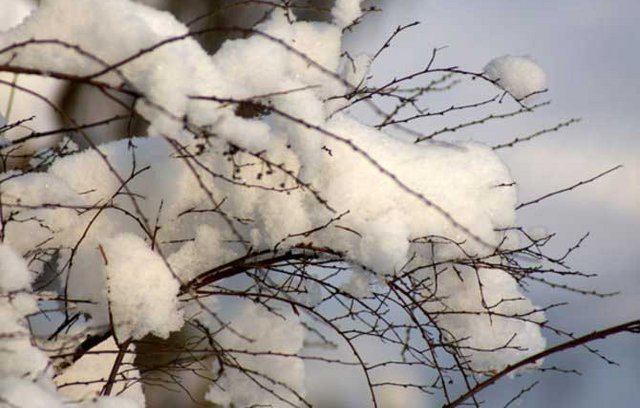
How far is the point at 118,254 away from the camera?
2008 millimetres

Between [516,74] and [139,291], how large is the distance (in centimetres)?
110

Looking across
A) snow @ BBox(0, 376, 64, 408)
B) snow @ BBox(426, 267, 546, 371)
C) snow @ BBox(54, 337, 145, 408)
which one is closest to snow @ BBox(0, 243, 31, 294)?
snow @ BBox(0, 376, 64, 408)

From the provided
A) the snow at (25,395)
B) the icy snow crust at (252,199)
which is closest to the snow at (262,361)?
the icy snow crust at (252,199)

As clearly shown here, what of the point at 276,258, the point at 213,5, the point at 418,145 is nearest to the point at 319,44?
the point at 418,145

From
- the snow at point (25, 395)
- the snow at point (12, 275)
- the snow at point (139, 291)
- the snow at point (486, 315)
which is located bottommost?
the snow at point (25, 395)

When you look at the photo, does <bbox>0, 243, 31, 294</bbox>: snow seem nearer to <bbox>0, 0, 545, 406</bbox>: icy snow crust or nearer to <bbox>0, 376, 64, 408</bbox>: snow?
<bbox>0, 0, 545, 406</bbox>: icy snow crust

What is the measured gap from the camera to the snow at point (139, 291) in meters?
1.96

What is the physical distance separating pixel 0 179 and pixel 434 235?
3.18ft

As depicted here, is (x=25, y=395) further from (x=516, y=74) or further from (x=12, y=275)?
(x=516, y=74)

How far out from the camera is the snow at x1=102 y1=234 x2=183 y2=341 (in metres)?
1.96

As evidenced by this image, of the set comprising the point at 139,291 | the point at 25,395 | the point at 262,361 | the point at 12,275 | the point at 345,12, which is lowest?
the point at 25,395

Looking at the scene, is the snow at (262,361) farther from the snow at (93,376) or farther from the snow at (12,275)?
the snow at (12,275)

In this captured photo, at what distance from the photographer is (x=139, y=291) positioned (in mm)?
1966

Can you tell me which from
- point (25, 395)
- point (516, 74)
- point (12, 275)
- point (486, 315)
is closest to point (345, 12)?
point (516, 74)
